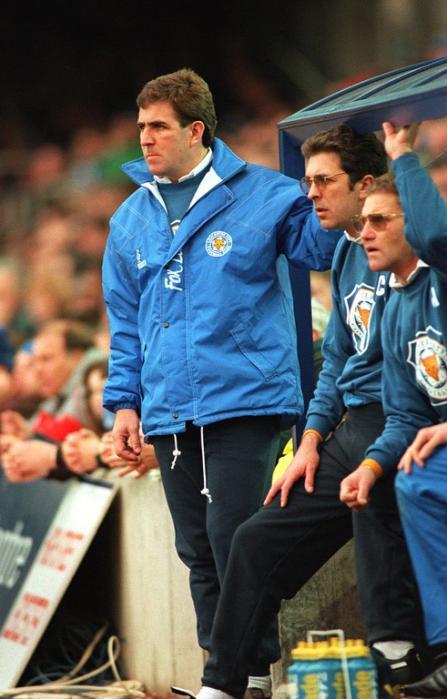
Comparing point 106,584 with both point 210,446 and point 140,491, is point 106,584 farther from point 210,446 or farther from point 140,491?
point 210,446

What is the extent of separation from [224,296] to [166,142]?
0.54 meters

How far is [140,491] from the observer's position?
265 inches

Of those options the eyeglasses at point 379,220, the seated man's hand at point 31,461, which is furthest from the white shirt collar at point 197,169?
the seated man's hand at point 31,461

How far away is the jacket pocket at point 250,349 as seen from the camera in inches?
189

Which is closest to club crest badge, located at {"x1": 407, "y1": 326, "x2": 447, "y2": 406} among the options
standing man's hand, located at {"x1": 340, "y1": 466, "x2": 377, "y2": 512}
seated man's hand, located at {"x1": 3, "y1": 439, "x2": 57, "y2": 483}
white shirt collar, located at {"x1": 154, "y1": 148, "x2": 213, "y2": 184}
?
standing man's hand, located at {"x1": 340, "y1": 466, "x2": 377, "y2": 512}

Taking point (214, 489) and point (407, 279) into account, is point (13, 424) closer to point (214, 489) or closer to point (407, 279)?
point (214, 489)

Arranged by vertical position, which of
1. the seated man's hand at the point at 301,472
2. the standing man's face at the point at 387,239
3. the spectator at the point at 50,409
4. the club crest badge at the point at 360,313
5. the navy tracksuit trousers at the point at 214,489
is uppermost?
the standing man's face at the point at 387,239

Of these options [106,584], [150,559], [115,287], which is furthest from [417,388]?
[106,584]

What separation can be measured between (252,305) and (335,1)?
388 cm

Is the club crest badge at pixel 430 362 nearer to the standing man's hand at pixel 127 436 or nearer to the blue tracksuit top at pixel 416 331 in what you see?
the blue tracksuit top at pixel 416 331

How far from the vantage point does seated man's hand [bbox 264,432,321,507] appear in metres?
4.48

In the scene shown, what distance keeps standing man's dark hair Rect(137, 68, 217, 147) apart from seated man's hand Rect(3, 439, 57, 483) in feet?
9.94

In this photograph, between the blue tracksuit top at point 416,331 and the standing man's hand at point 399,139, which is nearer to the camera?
the blue tracksuit top at point 416,331

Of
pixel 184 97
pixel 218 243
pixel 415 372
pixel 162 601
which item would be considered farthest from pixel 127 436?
pixel 162 601
